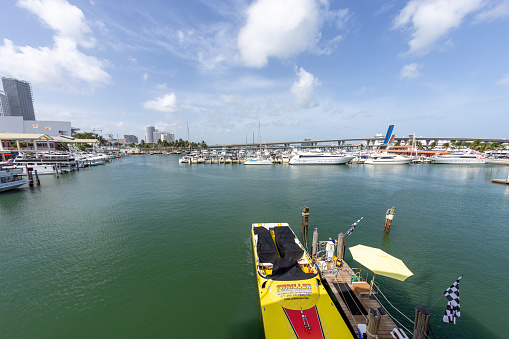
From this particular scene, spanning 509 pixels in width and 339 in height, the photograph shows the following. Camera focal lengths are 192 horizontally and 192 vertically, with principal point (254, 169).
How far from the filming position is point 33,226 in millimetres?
22547

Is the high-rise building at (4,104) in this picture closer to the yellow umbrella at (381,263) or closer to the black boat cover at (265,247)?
the black boat cover at (265,247)

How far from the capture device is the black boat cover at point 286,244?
13305 mm

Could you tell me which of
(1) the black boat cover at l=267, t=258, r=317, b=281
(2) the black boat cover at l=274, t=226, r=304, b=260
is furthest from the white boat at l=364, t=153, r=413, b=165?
(1) the black boat cover at l=267, t=258, r=317, b=281

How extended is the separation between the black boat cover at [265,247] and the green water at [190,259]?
225 cm

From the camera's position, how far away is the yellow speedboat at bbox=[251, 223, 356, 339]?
329 inches

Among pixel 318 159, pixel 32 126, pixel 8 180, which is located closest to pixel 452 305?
pixel 8 180

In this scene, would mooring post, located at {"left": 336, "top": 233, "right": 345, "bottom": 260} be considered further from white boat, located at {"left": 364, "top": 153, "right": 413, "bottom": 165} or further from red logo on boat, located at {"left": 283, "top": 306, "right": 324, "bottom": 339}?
white boat, located at {"left": 364, "top": 153, "right": 413, "bottom": 165}

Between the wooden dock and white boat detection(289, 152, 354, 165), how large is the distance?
80.0 meters

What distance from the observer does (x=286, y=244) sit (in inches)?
570

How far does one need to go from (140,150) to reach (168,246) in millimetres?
209349

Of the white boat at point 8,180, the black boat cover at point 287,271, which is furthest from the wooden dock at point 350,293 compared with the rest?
the white boat at point 8,180

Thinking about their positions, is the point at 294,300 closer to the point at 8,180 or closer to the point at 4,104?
the point at 8,180

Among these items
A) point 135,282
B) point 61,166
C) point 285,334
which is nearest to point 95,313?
point 135,282

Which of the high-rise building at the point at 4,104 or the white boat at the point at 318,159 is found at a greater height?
the high-rise building at the point at 4,104
